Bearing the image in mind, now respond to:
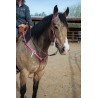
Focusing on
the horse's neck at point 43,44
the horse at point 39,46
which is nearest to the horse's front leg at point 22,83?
the horse at point 39,46

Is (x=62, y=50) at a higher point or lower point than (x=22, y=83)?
higher

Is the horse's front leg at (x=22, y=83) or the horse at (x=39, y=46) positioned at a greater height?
the horse at (x=39, y=46)

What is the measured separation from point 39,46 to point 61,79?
11.5 inches

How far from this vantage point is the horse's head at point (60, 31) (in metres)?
1.86

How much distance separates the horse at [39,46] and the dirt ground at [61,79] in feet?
0.13

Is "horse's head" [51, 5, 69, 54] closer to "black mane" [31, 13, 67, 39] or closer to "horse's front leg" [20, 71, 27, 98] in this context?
"black mane" [31, 13, 67, 39]

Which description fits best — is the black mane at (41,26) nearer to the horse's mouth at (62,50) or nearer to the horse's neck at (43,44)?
the horse's neck at (43,44)

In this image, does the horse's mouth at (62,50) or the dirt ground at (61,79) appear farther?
the dirt ground at (61,79)

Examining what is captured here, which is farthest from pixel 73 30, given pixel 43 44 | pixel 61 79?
pixel 61 79

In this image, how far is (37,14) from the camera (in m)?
1.99

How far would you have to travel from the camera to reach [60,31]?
6.14 feet

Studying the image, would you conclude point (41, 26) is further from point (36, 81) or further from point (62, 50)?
point (36, 81)
